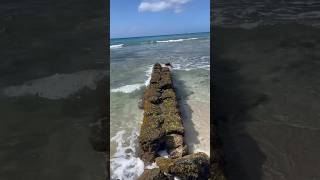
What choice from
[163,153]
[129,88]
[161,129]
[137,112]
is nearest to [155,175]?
[163,153]

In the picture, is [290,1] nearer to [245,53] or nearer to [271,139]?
Answer: [245,53]

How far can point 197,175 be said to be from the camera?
4.93 meters

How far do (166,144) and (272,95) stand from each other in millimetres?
3766

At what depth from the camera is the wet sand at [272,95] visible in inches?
95.8

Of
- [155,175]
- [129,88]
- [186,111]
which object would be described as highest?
[129,88]

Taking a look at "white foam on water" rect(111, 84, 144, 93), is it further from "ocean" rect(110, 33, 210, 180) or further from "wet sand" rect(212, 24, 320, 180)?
"wet sand" rect(212, 24, 320, 180)

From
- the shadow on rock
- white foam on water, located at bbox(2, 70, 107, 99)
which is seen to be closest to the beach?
white foam on water, located at bbox(2, 70, 107, 99)

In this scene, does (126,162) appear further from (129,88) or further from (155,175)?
(129,88)

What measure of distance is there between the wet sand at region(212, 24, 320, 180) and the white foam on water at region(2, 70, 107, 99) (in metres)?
0.83

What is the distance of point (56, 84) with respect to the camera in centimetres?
243

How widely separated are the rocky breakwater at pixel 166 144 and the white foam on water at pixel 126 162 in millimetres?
183

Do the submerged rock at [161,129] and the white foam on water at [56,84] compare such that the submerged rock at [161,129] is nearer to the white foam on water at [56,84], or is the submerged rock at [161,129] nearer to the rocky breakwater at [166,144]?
the rocky breakwater at [166,144]

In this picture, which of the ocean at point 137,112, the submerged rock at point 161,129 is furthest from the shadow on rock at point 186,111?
the submerged rock at point 161,129

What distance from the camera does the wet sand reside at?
2434 mm
